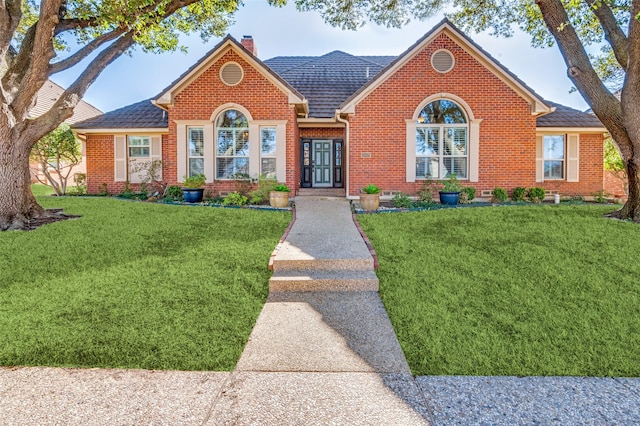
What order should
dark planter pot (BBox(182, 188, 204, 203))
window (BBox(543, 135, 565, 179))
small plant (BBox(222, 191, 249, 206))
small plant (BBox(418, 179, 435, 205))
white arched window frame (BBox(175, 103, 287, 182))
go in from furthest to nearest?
window (BBox(543, 135, 565, 179)), white arched window frame (BBox(175, 103, 287, 182)), dark planter pot (BBox(182, 188, 204, 203)), small plant (BBox(418, 179, 435, 205)), small plant (BBox(222, 191, 249, 206))

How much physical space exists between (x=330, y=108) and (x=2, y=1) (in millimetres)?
9888

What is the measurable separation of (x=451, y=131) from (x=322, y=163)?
218 inches

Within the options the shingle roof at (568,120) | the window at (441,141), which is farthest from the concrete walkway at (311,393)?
the shingle roof at (568,120)

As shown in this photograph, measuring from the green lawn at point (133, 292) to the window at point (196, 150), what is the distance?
4.95 meters

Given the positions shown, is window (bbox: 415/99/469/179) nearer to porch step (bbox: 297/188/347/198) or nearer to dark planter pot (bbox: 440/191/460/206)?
dark planter pot (bbox: 440/191/460/206)

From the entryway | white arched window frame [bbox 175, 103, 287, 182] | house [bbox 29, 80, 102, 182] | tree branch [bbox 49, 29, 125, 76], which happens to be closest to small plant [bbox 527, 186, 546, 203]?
the entryway

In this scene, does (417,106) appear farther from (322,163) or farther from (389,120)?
(322,163)

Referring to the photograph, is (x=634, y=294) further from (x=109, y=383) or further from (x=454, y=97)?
(x=454, y=97)

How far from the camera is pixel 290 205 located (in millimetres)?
11977

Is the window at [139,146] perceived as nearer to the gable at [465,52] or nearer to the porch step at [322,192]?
the porch step at [322,192]

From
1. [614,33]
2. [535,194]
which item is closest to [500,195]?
[535,194]

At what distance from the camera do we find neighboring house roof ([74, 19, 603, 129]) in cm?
1235

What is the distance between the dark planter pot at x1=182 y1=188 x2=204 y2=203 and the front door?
5.36 metres

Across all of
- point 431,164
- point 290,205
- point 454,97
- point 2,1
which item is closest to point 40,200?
point 2,1
